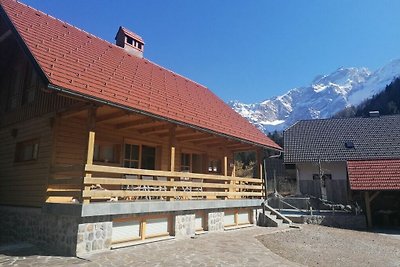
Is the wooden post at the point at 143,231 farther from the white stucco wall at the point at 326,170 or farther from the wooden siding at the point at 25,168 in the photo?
the white stucco wall at the point at 326,170

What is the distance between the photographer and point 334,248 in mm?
11023

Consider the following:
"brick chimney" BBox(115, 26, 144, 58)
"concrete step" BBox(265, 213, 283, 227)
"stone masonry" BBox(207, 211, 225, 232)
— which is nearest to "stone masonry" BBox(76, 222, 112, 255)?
"stone masonry" BBox(207, 211, 225, 232)

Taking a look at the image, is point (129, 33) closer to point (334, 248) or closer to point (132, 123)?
point (132, 123)

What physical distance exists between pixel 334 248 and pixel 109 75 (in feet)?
30.0

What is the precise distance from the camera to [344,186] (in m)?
24.3

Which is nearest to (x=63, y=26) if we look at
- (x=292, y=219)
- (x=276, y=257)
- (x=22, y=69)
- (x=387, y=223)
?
(x=22, y=69)

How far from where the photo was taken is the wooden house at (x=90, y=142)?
861cm

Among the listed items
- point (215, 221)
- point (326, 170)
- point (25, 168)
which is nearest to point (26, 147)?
point (25, 168)

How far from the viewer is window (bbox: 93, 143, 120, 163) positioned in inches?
451

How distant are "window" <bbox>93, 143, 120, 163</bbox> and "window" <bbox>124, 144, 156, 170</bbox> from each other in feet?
1.57

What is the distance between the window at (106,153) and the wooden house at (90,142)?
0.13ft

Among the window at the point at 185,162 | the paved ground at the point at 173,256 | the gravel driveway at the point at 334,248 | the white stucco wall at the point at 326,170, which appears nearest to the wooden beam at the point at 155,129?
the window at the point at 185,162

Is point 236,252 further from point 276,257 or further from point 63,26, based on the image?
point 63,26

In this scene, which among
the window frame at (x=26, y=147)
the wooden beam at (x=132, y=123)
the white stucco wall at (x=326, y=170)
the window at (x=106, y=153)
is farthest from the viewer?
the white stucco wall at (x=326, y=170)
